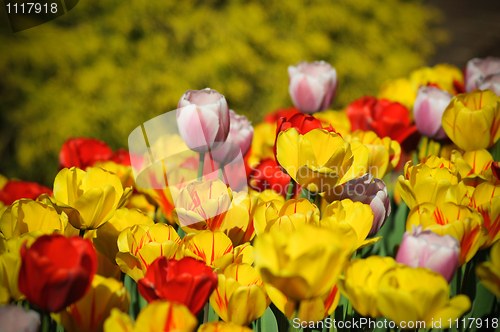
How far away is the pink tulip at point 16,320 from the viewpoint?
35 centimetres

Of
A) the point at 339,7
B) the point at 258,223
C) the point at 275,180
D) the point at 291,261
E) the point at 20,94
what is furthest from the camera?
the point at 339,7

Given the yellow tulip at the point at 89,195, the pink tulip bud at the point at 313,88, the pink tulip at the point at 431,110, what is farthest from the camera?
the pink tulip bud at the point at 313,88

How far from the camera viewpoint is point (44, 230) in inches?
18.9

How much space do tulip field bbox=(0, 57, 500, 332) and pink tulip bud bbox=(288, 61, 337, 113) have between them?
0.19 metres

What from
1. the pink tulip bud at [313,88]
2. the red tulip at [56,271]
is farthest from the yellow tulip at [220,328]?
the pink tulip bud at [313,88]

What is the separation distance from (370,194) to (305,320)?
190 millimetres

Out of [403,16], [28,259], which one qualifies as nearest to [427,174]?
[28,259]

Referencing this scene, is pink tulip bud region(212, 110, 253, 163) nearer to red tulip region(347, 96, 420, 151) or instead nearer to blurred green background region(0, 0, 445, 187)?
red tulip region(347, 96, 420, 151)

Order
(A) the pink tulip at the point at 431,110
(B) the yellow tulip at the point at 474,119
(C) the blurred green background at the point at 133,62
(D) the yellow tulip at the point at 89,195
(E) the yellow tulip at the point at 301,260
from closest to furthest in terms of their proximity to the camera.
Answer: (E) the yellow tulip at the point at 301,260, (D) the yellow tulip at the point at 89,195, (B) the yellow tulip at the point at 474,119, (A) the pink tulip at the point at 431,110, (C) the blurred green background at the point at 133,62

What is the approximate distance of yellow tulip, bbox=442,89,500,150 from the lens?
0.60 metres

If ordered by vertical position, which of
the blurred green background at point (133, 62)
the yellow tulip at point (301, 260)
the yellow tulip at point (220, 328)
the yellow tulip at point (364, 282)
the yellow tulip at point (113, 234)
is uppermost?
the yellow tulip at point (301, 260)

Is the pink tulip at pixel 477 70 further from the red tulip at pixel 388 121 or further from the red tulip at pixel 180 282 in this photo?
the red tulip at pixel 180 282

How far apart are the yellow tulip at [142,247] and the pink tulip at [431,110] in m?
0.48

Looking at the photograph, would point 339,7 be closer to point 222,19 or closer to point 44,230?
point 222,19
